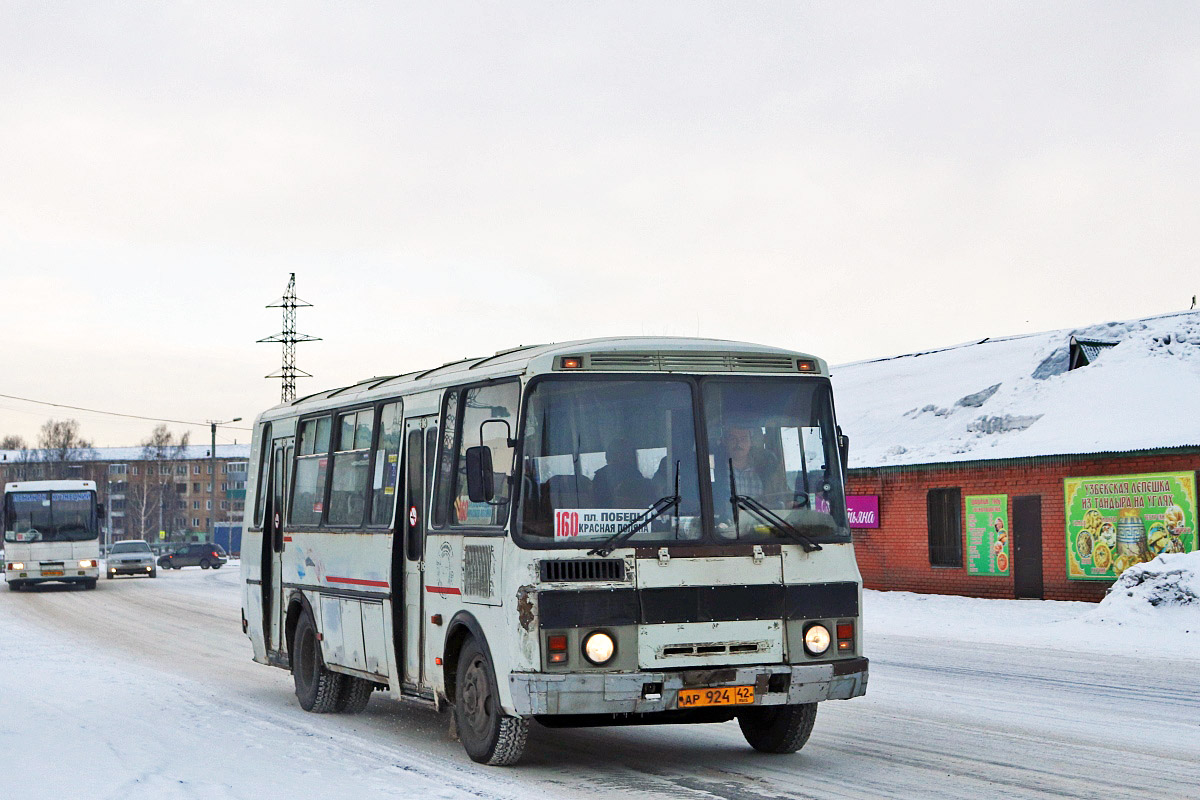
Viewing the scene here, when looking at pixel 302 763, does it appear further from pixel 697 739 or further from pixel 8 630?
pixel 8 630

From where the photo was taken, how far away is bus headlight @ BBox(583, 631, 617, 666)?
8797 mm

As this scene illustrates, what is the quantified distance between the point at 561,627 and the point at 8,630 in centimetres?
1955

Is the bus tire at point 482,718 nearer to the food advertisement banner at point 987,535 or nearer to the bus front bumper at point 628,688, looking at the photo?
the bus front bumper at point 628,688

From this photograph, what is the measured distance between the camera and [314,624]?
43.6 feet

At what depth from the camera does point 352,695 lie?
43.4 ft

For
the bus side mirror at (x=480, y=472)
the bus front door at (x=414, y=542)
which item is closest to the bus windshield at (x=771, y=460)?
the bus side mirror at (x=480, y=472)

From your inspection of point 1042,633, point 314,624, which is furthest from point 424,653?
point 1042,633

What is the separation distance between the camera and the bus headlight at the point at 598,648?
880 centimetres

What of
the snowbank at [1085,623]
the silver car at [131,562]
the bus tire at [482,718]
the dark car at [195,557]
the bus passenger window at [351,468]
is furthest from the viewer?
the dark car at [195,557]

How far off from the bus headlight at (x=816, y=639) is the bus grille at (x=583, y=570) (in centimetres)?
130

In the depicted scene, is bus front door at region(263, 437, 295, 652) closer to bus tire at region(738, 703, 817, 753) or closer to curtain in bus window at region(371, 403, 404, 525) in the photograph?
curtain in bus window at region(371, 403, 404, 525)

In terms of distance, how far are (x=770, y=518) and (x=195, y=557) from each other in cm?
6796

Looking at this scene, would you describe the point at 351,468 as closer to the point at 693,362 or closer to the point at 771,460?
the point at 693,362

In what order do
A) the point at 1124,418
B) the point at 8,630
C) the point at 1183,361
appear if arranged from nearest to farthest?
1. the point at 8,630
2. the point at 1124,418
3. the point at 1183,361
